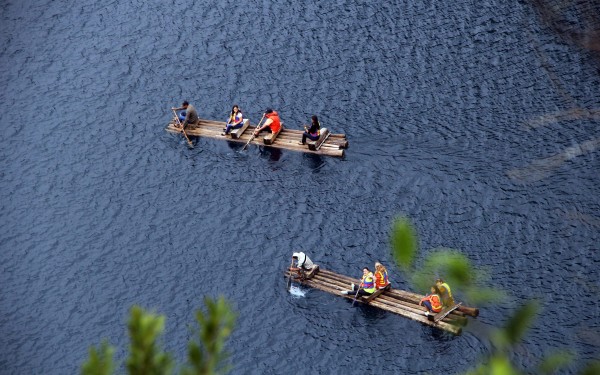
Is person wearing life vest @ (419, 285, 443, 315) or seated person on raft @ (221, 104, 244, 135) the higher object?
person wearing life vest @ (419, 285, 443, 315)

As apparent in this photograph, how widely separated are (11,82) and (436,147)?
37.1m

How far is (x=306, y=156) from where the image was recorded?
57.1m

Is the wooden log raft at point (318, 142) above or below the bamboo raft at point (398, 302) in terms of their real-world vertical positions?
below

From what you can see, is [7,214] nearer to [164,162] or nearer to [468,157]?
[164,162]

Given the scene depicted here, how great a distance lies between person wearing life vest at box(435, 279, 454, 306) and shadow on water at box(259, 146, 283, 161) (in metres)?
18.6

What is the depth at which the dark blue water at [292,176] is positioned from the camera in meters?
45.1

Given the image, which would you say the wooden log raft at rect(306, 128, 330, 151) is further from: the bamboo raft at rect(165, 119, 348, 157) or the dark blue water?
the dark blue water

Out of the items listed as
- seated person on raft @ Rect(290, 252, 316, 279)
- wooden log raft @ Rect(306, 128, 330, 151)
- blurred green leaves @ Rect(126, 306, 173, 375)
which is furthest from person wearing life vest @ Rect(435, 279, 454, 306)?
blurred green leaves @ Rect(126, 306, 173, 375)

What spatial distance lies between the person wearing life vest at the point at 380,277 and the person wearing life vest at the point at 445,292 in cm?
336

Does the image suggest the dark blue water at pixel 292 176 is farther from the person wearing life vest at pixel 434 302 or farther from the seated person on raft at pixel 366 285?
the person wearing life vest at pixel 434 302

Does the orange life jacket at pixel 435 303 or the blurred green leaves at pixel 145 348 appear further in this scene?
the orange life jacket at pixel 435 303

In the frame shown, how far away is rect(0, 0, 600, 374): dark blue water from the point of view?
4509cm

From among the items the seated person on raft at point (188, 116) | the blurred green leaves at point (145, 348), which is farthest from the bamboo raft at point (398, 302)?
the blurred green leaves at point (145, 348)

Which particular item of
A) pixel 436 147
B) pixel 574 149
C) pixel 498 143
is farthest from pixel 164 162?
pixel 574 149
